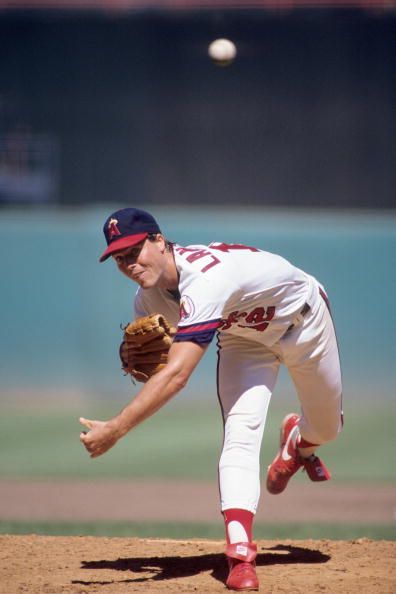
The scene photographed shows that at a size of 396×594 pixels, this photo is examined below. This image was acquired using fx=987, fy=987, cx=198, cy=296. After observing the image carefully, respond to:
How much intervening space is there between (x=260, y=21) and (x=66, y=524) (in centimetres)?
831

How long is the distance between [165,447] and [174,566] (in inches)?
146

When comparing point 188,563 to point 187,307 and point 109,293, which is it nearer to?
point 187,307

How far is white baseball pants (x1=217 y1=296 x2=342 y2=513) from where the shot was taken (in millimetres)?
3555

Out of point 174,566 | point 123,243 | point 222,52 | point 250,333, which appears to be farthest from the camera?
point 222,52

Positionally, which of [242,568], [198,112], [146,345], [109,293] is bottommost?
[242,568]

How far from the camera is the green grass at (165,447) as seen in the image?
22.6 feet

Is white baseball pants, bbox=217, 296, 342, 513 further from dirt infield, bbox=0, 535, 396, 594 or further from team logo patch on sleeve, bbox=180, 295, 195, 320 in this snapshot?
team logo patch on sleeve, bbox=180, 295, 195, 320

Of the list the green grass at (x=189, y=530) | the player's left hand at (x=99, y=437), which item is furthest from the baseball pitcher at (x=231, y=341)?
the green grass at (x=189, y=530)

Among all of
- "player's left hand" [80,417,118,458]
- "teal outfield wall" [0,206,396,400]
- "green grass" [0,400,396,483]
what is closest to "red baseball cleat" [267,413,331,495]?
"player's left hand" [80,417,118,458]

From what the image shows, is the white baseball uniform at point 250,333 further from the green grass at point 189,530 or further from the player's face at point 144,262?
the green grass at point 189,530

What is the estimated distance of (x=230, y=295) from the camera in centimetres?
336

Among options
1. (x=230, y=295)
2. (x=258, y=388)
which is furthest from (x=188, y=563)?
(x=230, y=295)

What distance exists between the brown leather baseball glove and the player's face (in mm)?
184

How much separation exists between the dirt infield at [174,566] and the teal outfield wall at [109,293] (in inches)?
156
